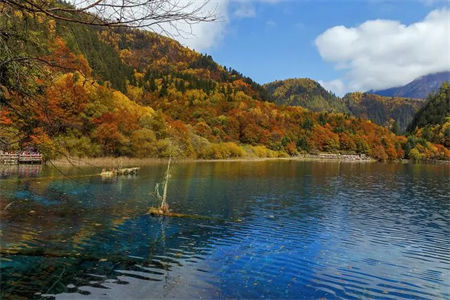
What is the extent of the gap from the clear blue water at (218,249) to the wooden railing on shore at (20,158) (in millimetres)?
29010

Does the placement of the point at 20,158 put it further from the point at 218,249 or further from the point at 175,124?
the point at 218,249

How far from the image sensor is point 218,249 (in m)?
16.6

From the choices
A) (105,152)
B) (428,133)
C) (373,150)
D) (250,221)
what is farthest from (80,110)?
(428,133)

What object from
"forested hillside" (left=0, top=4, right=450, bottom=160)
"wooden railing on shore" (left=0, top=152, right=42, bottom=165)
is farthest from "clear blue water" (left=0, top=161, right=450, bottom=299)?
"wooden railing on shore" (left=0, top=152, right=42, bottom=165)

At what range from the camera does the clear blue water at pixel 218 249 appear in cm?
1205

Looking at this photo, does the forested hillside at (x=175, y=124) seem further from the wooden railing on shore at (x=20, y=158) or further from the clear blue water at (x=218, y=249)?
the wooden railing on shore at (x=20, y=158)

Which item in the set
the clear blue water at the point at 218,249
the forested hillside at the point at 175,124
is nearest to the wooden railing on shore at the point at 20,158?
the forested hillside at the point at 175,124

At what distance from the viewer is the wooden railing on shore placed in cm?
5613

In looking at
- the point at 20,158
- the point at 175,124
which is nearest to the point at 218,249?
the point at 20,158

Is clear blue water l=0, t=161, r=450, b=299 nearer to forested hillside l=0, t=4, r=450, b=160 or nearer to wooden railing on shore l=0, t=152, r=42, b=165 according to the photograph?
forested hillside l=0, t=4, r=450, b=160

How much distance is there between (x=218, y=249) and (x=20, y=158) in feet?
176

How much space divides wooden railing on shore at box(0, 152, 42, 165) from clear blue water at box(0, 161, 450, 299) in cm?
2901

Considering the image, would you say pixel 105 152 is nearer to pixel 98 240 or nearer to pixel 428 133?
pixel 98 240

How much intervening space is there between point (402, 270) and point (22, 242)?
55.2ft
